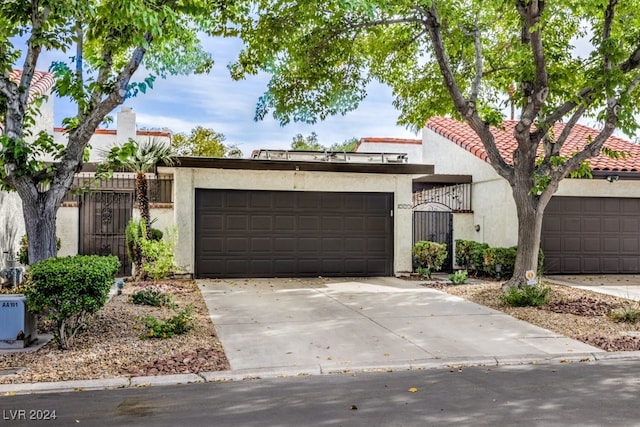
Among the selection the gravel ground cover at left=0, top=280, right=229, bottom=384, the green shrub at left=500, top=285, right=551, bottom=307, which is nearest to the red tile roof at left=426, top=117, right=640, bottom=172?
the green shrub at left=500, top=285, right=551, bottom=307

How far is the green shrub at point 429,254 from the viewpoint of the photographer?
576 inches

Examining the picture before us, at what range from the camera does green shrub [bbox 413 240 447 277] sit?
576 inches

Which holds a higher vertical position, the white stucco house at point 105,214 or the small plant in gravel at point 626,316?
the white stucco house at point 105,214

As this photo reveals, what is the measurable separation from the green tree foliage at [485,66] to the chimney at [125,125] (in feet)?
32.9

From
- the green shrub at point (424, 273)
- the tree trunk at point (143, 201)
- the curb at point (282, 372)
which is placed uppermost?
the tree trunk at point (143, 201)

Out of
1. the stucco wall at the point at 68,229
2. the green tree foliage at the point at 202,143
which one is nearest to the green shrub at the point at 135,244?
the stucco wall at the point at 68,229

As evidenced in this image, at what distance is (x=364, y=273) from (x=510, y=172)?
504 centimetres

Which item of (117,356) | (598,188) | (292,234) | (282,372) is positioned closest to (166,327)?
(117,356)

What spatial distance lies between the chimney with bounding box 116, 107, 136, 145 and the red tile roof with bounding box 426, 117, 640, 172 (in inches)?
436

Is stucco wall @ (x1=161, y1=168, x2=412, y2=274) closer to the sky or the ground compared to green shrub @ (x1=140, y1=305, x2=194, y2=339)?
closer to the sky

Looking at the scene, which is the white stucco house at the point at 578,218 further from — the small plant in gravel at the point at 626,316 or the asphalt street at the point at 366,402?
the asphalt street at the point at 366,402

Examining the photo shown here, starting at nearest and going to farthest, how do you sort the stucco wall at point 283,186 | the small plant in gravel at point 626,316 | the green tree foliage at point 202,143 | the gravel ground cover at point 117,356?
the gravel ground cover at point 117,356, the small plant in gravel at point 626,316, the stucco wall at point 283,186, the green tree foliage at point 202,143

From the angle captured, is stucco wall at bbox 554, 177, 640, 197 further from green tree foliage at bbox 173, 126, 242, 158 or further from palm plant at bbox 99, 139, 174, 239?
green tree foliage at bbox 173, 126, 242, 158

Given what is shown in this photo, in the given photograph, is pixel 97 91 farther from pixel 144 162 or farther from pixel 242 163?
pixel 242 163
